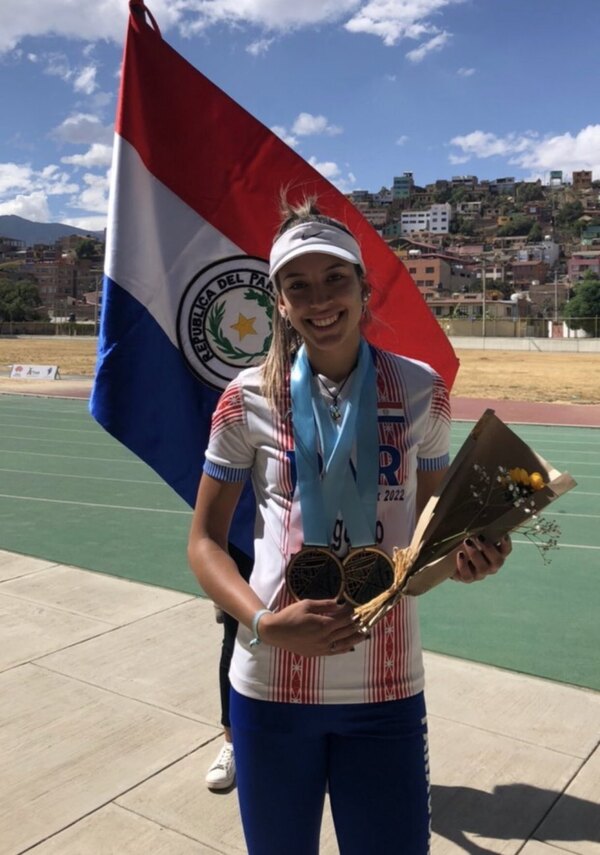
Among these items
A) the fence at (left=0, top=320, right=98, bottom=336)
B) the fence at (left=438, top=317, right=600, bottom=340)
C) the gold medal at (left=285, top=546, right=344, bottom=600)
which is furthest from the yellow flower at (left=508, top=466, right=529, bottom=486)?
the fence at (left=0, top=320, right=98, bottom=336)

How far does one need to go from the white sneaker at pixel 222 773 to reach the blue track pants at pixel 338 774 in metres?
1.45

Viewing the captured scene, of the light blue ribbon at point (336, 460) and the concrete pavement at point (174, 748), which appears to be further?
the concrete pavement at point (174, 748)

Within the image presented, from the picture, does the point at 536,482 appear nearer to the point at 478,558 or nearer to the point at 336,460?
the point at 478,558

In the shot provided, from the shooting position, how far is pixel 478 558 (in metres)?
1.65

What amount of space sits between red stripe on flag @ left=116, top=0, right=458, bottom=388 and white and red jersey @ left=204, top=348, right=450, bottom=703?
5.12 ft

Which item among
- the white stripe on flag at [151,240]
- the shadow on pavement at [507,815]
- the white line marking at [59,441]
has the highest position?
the white stripe on flag at [151,240]

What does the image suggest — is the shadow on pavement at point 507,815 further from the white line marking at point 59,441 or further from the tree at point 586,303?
→ the tree at point 586,303

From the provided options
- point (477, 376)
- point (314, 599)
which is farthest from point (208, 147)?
point (477, 376)

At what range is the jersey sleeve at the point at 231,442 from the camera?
1.92 meters

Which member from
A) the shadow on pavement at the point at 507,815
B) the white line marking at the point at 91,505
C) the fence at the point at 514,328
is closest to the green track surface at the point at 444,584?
the white line marking at the point at 91,505

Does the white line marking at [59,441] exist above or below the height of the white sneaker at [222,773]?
above

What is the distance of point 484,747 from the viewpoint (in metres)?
3.64

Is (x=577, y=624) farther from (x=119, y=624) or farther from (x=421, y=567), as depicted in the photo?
(x=421, y=567)

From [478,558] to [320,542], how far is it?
340 millimetres
